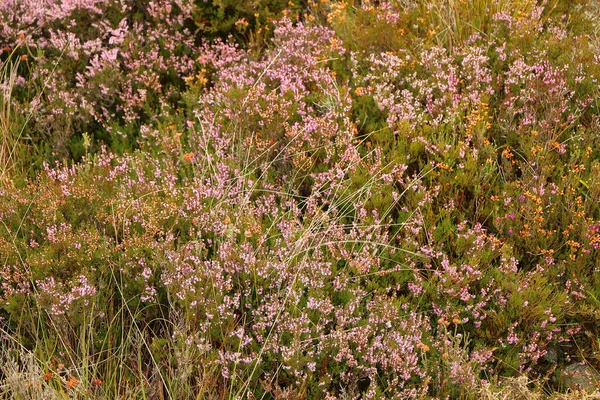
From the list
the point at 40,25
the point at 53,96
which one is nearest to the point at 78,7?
the point at 40,25

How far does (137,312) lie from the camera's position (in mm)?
3449

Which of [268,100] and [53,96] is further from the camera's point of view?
[53,96]

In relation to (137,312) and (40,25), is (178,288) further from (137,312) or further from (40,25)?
(40,25)

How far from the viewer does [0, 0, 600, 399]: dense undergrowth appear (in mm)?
3205

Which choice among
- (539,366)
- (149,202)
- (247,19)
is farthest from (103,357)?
(247,19)

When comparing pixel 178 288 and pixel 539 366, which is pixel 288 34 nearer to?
pixel 178 288

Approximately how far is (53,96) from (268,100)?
176 cm

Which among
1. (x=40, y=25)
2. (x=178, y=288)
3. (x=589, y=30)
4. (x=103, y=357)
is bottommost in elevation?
(x=103, y=357)

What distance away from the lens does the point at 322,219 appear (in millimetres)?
3574

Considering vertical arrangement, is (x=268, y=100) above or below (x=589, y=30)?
below

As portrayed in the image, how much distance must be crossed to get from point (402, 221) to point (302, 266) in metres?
0.76

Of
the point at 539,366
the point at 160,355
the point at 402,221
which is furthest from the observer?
the point at 402,221

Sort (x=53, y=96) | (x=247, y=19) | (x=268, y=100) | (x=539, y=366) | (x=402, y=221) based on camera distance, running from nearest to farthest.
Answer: (x=539, y=366)
(x=402, y=221)
(x=268, y=100)
(x=53, y=96)
(x=247, y=19)

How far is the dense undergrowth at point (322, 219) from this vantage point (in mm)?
3205
